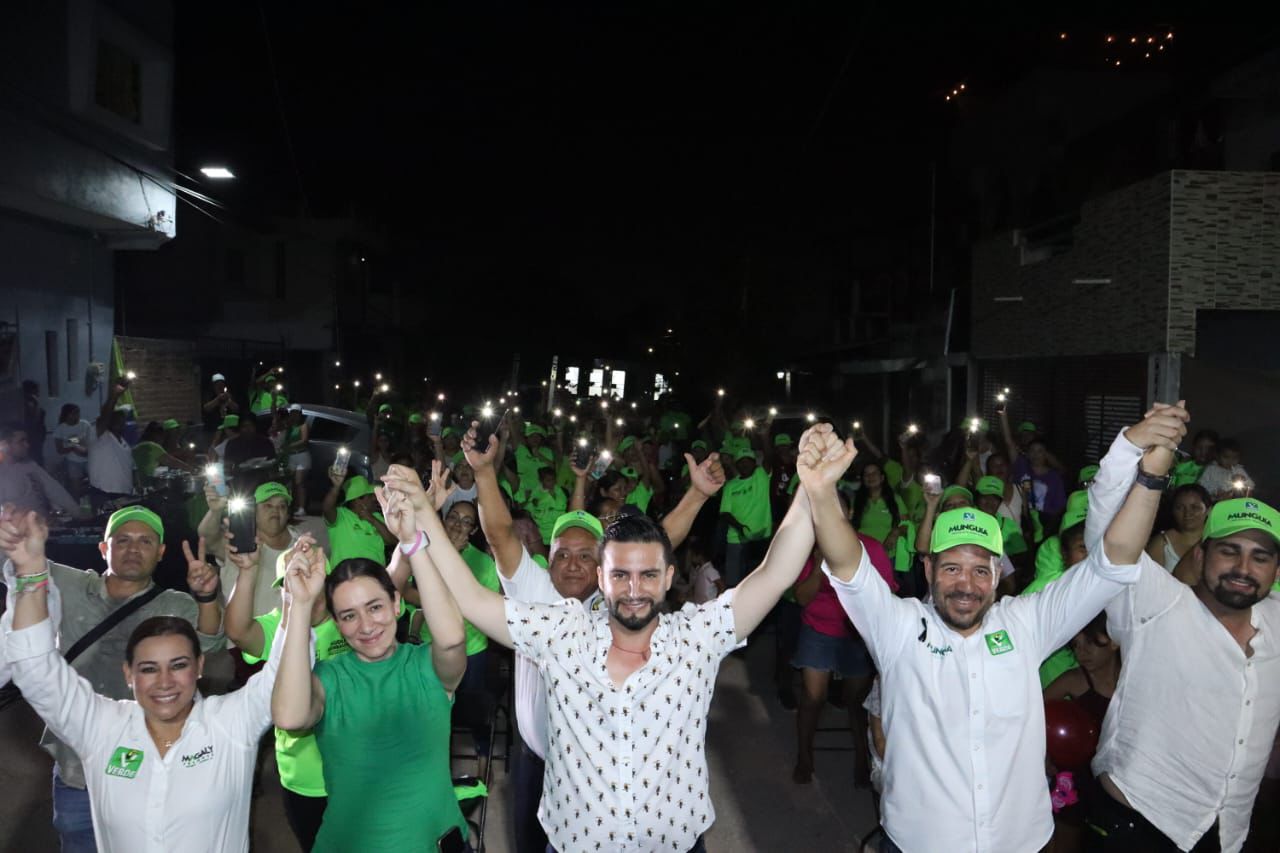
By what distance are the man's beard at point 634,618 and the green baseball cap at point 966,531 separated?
1.13 m

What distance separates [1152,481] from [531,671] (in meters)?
2.59

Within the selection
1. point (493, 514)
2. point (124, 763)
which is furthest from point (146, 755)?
point (493, 514)

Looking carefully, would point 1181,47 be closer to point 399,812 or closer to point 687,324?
point 687,324

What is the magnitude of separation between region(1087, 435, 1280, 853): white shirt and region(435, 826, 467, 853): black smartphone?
2496 mm

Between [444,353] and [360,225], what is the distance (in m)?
7.61

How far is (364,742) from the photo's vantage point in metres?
3.15

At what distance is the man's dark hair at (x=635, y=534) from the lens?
2.98 meters

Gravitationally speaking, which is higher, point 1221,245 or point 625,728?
point 1221,245

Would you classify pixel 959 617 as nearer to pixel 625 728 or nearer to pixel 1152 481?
pixel 1152 481

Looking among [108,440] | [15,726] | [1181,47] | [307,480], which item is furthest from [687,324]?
[15,726]

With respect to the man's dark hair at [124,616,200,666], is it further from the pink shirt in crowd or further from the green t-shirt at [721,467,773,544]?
the green t-shirt at [721,467,773,544]

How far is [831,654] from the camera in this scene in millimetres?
6059

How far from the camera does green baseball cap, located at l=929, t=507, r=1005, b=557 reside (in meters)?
3.28

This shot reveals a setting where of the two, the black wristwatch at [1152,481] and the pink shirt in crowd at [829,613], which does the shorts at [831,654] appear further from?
the black wristwatch at [1152,481]
